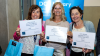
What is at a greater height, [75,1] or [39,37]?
[75,1]

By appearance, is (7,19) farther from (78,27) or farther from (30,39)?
(78,27)

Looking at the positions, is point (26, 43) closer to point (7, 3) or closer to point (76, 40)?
point (76, 40)

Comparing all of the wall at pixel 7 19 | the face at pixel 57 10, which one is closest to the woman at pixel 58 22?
the face at pixel 57 10

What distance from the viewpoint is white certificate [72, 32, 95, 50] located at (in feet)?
5.16

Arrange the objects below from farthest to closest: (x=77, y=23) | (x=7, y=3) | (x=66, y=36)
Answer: (x=7, y=3)
(x=77, y=23)
(x=66, y=36)

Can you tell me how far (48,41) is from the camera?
1.92 meters

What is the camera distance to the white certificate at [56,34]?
1735 millimetres

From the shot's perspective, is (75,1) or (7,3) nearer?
(7,3)

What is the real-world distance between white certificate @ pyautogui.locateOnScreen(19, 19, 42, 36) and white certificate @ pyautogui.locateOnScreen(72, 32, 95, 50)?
0.74 meters

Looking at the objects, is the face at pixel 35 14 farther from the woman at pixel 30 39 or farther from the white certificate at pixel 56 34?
the white certificate at pixel 56 34

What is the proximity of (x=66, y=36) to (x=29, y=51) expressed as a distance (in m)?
0.79

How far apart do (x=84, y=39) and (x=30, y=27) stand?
42.6 inches

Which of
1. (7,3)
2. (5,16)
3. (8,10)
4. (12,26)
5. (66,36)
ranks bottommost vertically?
(66,36)

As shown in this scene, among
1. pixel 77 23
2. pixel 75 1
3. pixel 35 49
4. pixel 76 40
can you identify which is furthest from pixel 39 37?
pixel 75 1
